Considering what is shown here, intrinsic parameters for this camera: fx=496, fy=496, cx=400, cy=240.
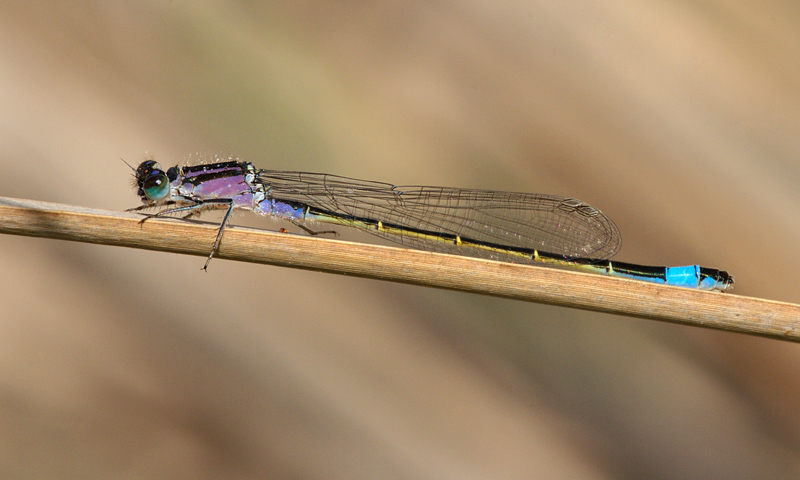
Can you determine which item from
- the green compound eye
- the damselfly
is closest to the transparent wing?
the damselfly

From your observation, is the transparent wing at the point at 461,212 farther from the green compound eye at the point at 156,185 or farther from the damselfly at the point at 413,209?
the green compound eye at the point at 156,185

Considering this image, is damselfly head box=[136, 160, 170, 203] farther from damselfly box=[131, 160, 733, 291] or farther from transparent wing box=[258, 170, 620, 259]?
transparent wing box=[258, 170, 620, 259]

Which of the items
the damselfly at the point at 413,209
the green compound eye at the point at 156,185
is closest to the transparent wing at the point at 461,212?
the damselfly at the point at 413,209

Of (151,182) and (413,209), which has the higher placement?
(413,209)

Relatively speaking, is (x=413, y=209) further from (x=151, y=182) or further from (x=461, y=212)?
(x=151, y=182)

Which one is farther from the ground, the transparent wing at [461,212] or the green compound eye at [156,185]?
the transparent wing at [461,212]

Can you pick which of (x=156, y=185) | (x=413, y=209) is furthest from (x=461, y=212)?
(x=156, y=185)
